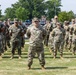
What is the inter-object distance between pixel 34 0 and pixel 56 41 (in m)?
101

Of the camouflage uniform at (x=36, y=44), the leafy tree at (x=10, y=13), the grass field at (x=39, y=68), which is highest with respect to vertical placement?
the leafy tree at (x=10, y=13)

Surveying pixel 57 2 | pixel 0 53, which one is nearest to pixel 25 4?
pixel 57 2

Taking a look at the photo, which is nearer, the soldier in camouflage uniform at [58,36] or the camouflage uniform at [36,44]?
the camouflage uniform at [36,44]

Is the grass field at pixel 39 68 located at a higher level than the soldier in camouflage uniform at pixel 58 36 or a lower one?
lower

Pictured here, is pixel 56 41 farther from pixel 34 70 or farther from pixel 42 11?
pixel 42 11

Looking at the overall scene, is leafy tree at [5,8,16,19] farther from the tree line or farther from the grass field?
the grass field

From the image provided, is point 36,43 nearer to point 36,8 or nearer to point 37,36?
point 37,36

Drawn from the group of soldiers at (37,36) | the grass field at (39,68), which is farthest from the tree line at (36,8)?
the grass field at (39,68)

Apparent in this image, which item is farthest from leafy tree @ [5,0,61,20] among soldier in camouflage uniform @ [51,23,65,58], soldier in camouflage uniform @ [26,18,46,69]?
soldier in camouflage uniform @ [26,18,46,69]

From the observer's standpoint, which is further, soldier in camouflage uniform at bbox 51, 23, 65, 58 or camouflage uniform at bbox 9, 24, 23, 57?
soldier in camouflage uniform at bbox 51, 23, 65, 58

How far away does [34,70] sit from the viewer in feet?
50.5

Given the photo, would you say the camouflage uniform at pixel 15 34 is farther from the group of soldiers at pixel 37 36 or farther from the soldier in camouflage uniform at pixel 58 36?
the soldier in camouflage uniform at pixel 58 36

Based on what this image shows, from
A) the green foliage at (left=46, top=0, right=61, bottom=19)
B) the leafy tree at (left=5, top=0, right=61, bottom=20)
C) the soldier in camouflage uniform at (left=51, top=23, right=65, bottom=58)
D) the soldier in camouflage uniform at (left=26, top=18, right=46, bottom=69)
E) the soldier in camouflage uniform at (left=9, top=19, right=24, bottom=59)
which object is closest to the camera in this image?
the soldier in camouflage uniform at (left=26, top=18, right=46, bottom=69)

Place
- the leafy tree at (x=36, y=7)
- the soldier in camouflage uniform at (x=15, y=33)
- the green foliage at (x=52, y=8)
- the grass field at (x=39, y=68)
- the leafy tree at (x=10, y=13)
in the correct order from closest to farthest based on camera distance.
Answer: the grass field at (x=39, y=68)
the soldier in camouflage uniform at (x=15, y=33)
the leafy tree at (x=36, y=7)
the leafy tree at (x=10, y=13)
the green foliage at (x=52, y=8)
